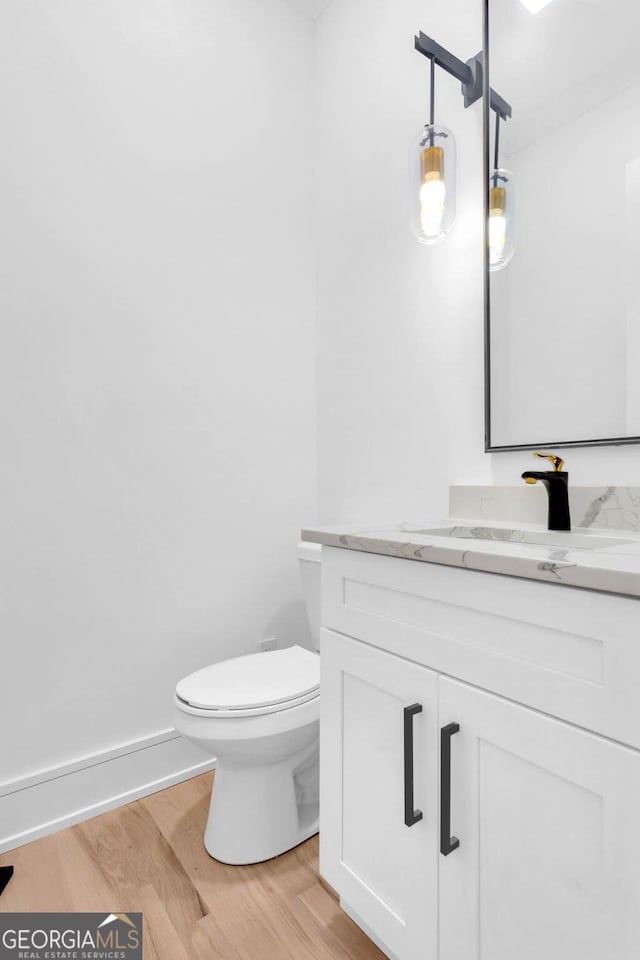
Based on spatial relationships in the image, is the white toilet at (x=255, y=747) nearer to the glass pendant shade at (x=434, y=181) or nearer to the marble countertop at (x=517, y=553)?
the marble countertop at (x=517, y=553)

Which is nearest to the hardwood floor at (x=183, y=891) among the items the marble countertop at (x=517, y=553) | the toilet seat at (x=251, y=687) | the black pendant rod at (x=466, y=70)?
the toilet seat at (x=251, y=687)

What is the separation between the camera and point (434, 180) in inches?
53.4

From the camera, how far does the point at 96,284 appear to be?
1.53m

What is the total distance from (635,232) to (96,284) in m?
1.39

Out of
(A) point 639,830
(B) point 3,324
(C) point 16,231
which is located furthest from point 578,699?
(C) point 16,231

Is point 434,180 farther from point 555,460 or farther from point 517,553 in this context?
point 517,553

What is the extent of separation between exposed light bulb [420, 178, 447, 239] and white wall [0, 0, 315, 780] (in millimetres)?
688

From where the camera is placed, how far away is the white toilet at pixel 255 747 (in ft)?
4.08

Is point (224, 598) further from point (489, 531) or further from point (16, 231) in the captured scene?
point (16, 231)

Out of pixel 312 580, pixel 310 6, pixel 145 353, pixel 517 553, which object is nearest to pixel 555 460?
pixel 517 553

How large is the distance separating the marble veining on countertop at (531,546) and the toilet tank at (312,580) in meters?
0.47

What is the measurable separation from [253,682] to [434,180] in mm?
1391

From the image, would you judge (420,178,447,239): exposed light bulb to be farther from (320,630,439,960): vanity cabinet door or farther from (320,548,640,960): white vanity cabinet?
(320,630,439,960): vanity cabinet door

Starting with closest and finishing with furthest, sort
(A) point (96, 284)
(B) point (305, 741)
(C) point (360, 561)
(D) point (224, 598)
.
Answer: (C) point (360, 561)
(B) point (305, 741)
(A) point (96, 284)
(D) point (224, 598)
